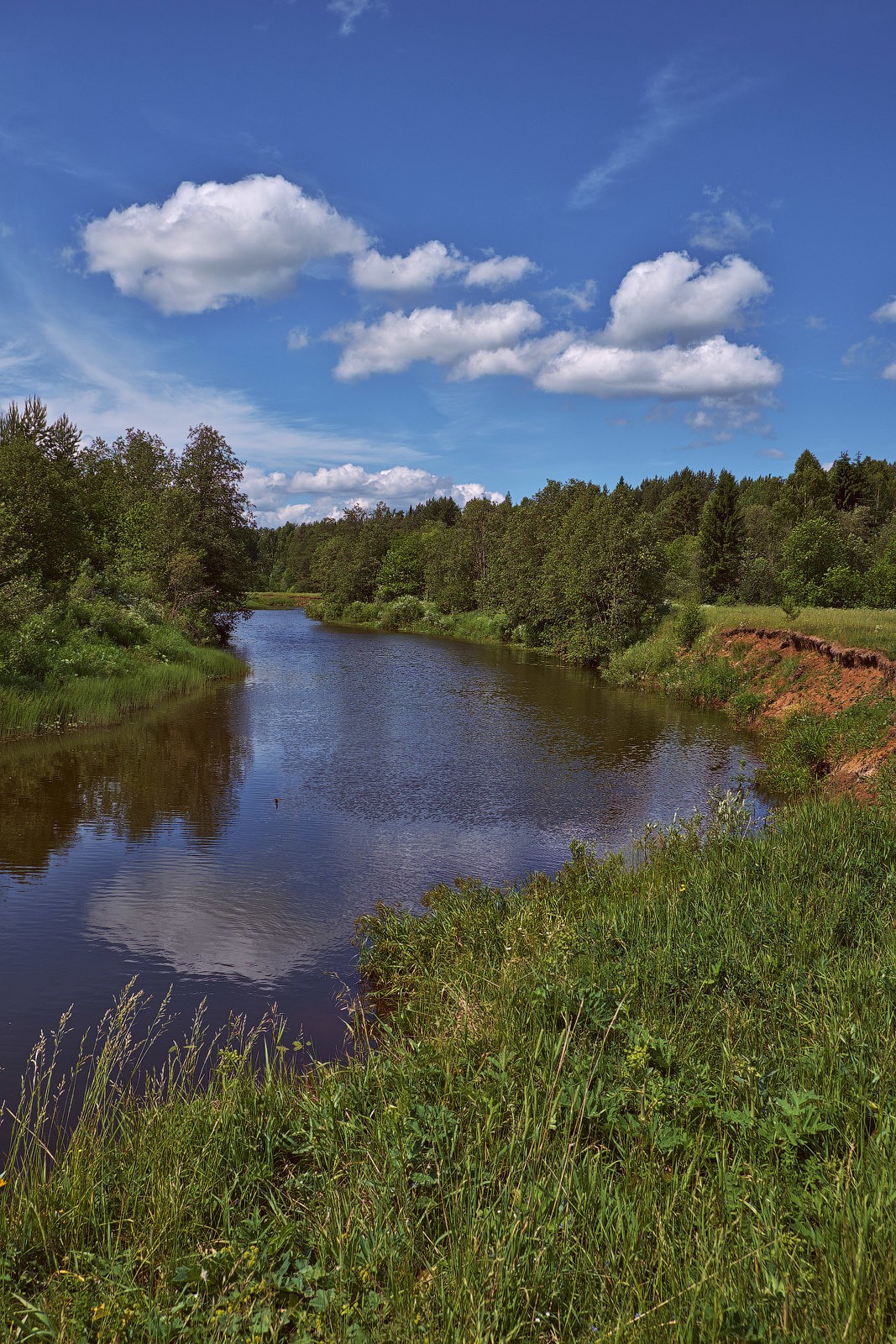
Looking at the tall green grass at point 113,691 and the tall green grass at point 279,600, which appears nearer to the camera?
the tall green grass at point 113,691

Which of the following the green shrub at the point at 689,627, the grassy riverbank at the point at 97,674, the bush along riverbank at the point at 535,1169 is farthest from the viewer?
the green shrub at the point at 689,627

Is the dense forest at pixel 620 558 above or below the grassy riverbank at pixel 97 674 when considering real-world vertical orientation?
above

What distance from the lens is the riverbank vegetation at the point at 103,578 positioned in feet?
69.6

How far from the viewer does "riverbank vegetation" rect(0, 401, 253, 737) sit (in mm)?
21219

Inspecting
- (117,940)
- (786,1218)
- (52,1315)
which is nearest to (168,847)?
(117,940)

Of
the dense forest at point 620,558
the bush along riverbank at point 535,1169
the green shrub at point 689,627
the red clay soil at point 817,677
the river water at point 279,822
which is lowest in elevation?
the river water at point 279,822

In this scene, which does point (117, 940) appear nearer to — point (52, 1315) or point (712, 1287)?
point (52, 1315)

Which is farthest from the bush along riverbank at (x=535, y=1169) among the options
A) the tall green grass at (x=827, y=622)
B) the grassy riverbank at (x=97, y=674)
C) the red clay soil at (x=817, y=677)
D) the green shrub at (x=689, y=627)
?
the green shrub at (x=689, y=627)

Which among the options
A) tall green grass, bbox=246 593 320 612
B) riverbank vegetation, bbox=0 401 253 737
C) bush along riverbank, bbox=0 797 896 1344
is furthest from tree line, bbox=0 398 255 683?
tall green grass, bbox=246 593 320 612

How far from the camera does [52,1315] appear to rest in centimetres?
345

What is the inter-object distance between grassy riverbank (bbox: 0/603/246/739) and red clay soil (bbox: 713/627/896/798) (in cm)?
1858

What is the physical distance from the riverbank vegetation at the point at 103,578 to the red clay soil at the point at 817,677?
747 inches

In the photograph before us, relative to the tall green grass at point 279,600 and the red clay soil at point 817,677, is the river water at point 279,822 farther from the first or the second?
the tall green grass at point 279,600

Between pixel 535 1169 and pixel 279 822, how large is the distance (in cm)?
1096
